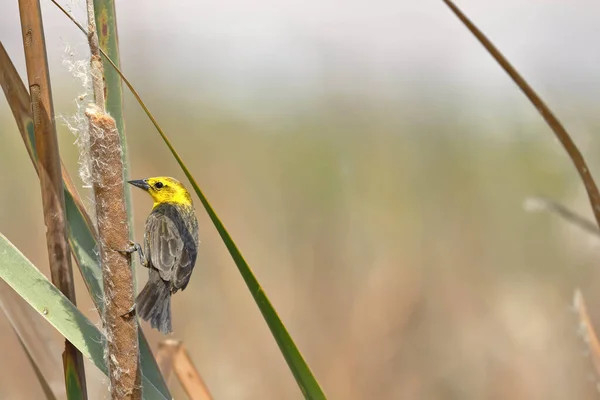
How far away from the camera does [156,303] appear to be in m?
1.35

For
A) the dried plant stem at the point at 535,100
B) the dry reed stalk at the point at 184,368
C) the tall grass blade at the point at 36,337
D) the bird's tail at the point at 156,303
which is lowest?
the dry reed stalk at the point at 184,368

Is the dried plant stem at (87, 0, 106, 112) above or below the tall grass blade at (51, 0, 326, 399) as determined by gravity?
above

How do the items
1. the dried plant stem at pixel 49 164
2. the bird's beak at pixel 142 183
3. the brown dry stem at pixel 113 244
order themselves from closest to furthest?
the brown dry stem at pixel 113 244
the dried plant stem at pixel 49 164
the bird's beak at pixel 142 183

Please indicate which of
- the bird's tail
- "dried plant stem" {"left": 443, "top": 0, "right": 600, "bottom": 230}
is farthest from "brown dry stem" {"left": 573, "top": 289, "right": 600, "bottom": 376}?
the bird's tail

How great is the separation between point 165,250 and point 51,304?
420mm

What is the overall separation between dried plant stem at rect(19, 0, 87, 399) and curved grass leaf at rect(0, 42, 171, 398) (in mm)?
29

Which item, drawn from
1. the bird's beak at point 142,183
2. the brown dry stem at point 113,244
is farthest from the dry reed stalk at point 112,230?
the bird's beak at point 142,183

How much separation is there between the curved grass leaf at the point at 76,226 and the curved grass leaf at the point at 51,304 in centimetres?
3

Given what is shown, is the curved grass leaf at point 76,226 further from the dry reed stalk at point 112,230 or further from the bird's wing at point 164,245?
the bird's wing at point 164,245

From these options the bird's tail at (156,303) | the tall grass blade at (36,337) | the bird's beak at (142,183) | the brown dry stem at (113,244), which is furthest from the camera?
the bird's beak at (142,183)

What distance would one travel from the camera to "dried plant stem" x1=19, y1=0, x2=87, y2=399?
1.09 meters

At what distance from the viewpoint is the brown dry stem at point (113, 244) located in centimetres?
Result: 97

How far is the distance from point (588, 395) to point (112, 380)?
2.65 m

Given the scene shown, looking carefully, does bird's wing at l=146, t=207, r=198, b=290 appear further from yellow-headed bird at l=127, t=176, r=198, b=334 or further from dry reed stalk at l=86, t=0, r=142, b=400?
dry reed stalk at l=86, t=0, r=142, b=400
